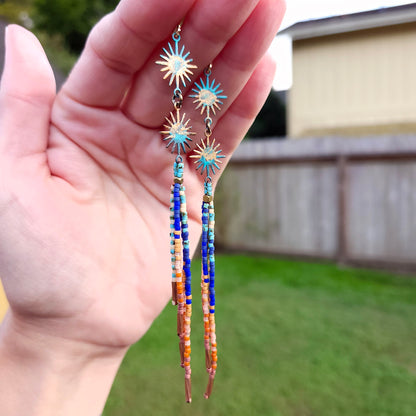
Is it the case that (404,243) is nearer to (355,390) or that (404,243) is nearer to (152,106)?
(355,390)

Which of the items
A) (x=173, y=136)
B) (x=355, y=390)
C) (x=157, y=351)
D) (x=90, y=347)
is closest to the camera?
(x=173, y=136)

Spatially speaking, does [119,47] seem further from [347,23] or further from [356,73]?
[356,73]

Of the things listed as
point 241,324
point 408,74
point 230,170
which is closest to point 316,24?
point 408,74

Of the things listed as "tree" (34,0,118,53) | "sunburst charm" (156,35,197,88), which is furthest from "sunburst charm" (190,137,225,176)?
"tree" (34,0,118,53)

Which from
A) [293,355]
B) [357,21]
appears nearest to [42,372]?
[293,355]

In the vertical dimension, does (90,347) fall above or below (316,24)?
below
